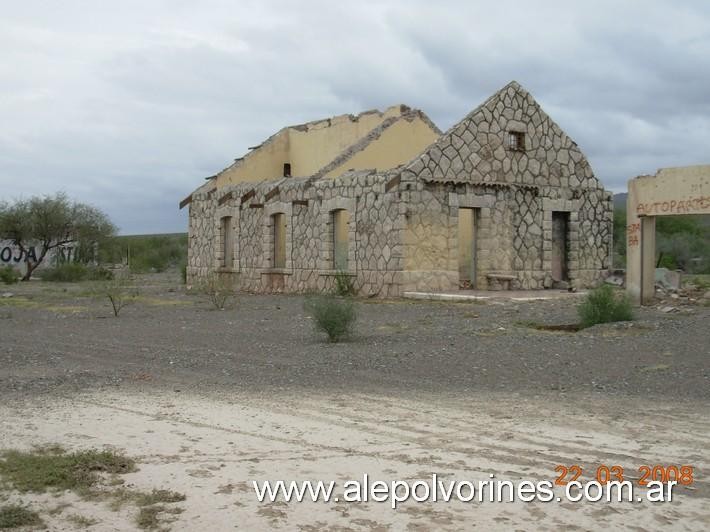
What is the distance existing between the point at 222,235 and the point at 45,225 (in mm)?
16090

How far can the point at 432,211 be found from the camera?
19984 mm

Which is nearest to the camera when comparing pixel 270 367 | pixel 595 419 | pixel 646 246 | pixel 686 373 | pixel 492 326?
pixel 595 419

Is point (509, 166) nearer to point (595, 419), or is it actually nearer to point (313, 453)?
point (595, 419)

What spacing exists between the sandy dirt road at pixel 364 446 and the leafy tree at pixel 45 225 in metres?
32.5

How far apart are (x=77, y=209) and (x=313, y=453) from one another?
37908 millimetres

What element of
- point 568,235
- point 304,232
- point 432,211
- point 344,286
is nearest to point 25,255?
point 304,232

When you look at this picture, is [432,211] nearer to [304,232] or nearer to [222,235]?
[304,232]

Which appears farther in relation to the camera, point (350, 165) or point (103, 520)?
point (350, 165)

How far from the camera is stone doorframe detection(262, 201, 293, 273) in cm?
2334

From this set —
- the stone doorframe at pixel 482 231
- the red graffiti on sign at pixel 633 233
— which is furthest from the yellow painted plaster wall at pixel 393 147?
the red graffiti on sign at pixel 633 233

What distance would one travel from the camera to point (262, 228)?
24484 millimetres

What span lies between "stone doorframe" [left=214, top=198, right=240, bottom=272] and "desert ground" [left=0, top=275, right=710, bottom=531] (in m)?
11.9

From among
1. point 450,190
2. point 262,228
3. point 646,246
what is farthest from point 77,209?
point 646,246

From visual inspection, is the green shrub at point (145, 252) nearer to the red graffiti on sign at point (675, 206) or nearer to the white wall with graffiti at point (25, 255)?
the white wall with graffiti at point (25, 255)
